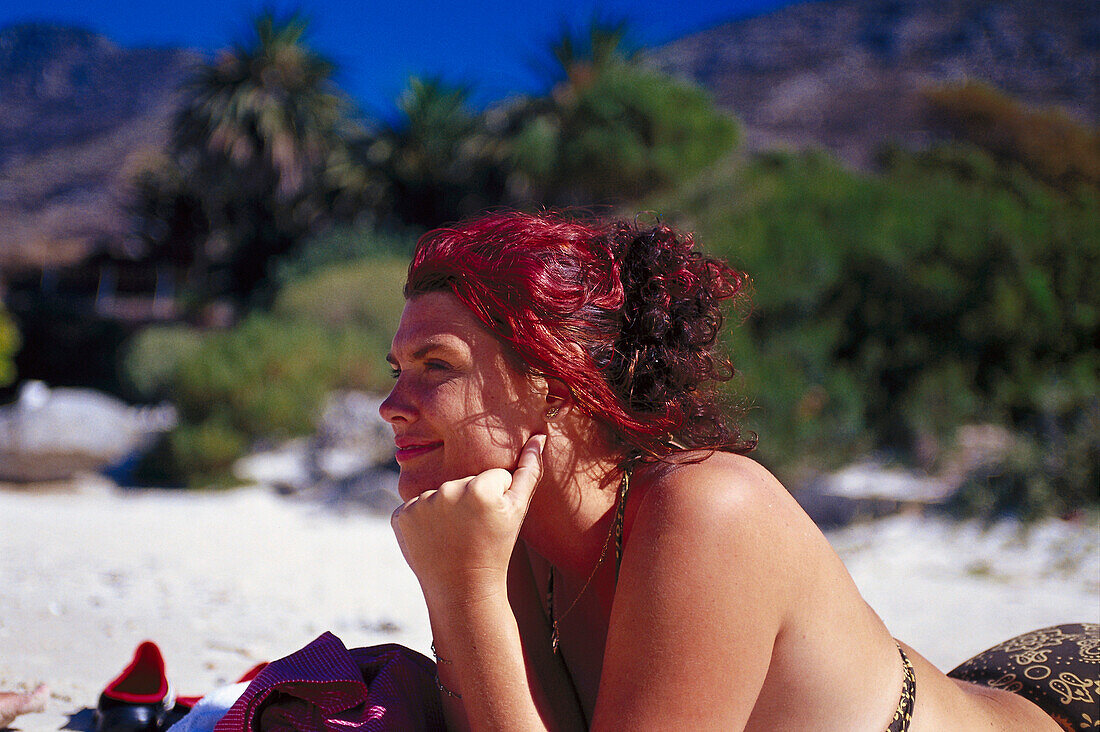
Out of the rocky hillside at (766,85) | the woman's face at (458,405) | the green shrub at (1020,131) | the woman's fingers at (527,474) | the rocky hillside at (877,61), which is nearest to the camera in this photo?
the woman's fingers at (527,474)

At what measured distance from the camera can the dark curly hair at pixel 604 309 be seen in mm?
1418

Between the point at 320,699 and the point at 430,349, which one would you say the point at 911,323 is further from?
the point at 320,699

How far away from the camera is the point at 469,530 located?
1288mm

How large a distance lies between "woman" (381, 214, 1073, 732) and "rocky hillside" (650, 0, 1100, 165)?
3431 centimetres

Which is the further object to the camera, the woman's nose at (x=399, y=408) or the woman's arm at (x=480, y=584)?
the woman's nose at (x=399, y=408)

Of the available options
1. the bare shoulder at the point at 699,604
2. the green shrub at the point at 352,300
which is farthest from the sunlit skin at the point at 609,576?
the green shrub at the point at 352,300

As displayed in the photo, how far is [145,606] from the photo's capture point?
3957 millimetres

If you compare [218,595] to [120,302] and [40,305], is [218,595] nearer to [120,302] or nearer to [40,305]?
[40,305]

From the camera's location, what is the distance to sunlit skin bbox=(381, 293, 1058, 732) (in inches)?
48.2

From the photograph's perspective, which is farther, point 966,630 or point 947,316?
point 947,316

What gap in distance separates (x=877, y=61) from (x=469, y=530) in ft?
192

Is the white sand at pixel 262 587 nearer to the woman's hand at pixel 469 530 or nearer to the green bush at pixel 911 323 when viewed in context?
the green bush at pixel 911 323

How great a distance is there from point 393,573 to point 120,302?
90.2ft

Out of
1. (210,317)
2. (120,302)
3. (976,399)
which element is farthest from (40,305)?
(976,399)
